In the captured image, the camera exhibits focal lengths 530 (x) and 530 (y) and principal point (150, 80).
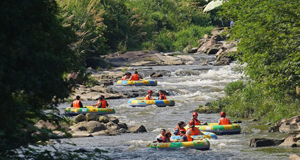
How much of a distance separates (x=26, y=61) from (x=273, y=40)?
11500mm

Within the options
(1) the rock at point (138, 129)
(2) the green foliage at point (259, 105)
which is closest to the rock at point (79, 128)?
(1) the rock at point (138, 129)

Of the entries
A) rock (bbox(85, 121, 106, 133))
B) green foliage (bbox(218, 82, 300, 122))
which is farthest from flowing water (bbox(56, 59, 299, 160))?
rock (bbox(85, 121, 106, 133))

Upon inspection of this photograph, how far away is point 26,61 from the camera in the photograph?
25.1 feet

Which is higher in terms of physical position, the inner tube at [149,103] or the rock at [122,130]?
the inner tube at [149,103]

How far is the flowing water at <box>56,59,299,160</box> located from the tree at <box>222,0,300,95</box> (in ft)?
6.74

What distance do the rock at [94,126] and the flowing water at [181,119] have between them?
87cm

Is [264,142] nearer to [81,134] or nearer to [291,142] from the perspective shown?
[291,142]

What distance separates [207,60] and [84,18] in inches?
431

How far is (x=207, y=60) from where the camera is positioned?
43.4 meters

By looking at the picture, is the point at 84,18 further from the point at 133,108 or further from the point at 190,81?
→ the point at 133,108

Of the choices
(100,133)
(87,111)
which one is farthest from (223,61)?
(100,133)

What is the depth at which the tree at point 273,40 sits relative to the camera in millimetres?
16328

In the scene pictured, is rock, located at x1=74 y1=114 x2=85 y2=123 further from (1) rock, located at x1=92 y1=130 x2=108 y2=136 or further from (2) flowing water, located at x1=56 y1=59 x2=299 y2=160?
(2) flowing water, located at x1=56 y1=59 x2=299 y2=160

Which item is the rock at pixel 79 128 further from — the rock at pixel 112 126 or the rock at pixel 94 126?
the rock at pixel 112 126
